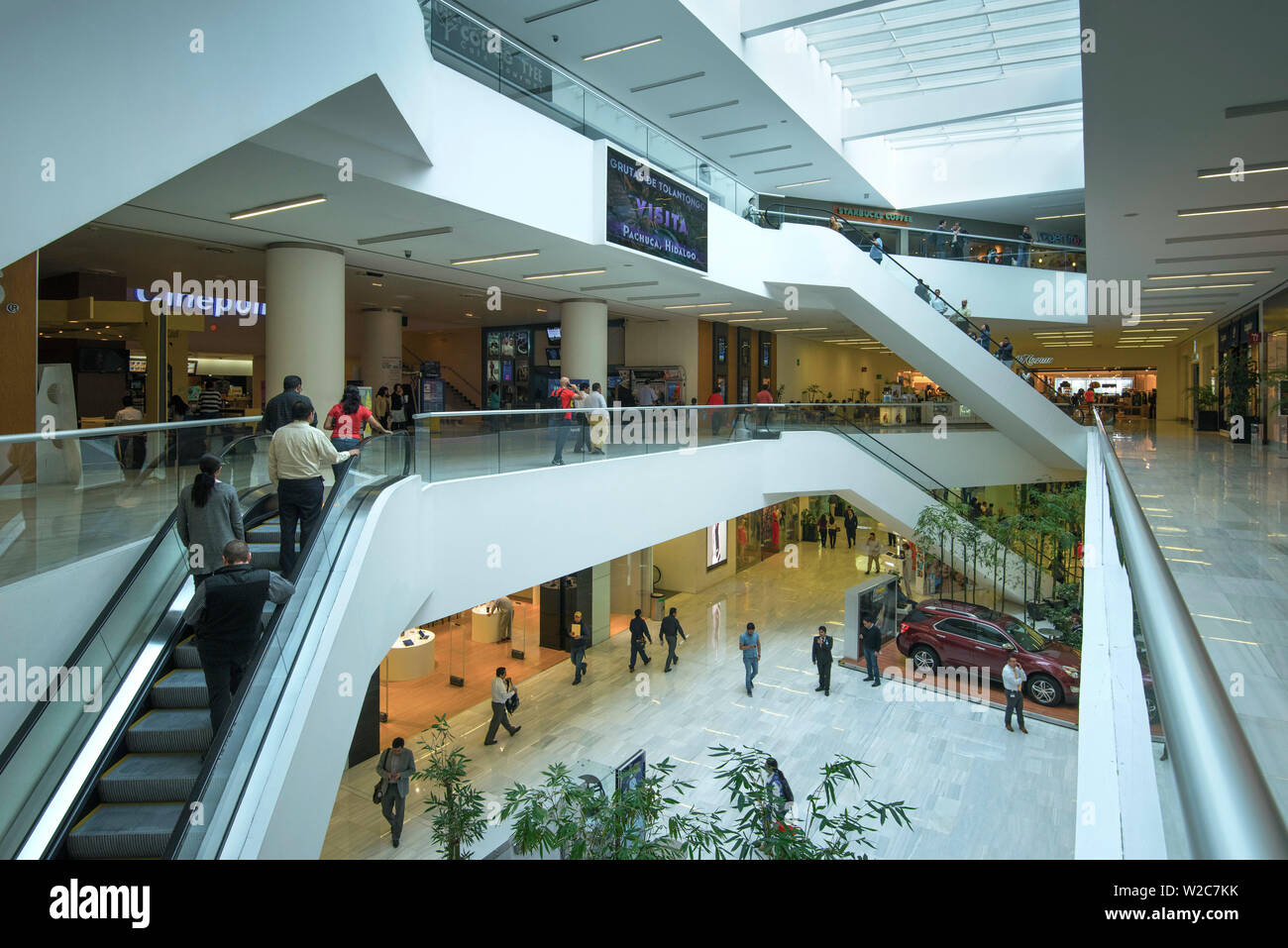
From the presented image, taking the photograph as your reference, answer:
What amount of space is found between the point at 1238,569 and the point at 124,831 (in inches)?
238

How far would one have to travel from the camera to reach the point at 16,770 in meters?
4.34

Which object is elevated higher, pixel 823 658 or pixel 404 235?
pixel 404 235

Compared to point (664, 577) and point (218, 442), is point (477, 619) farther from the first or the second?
point (218, 442)

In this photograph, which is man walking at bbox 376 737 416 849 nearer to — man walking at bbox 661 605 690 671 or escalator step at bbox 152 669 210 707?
escalator step at bbox 152 669 210 707

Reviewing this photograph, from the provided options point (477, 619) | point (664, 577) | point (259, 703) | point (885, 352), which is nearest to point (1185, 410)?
point (885, 352)

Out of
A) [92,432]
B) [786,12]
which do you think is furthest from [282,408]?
[786,12]

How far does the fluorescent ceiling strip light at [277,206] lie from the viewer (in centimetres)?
898

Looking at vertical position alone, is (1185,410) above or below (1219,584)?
above

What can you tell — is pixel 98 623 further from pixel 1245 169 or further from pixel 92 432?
pixel 1245 169

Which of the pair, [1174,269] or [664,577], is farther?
[664,577]

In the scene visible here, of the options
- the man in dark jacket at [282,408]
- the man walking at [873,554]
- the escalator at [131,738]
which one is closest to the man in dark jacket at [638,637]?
the man walking at [873,554]

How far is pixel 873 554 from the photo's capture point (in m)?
23.3
